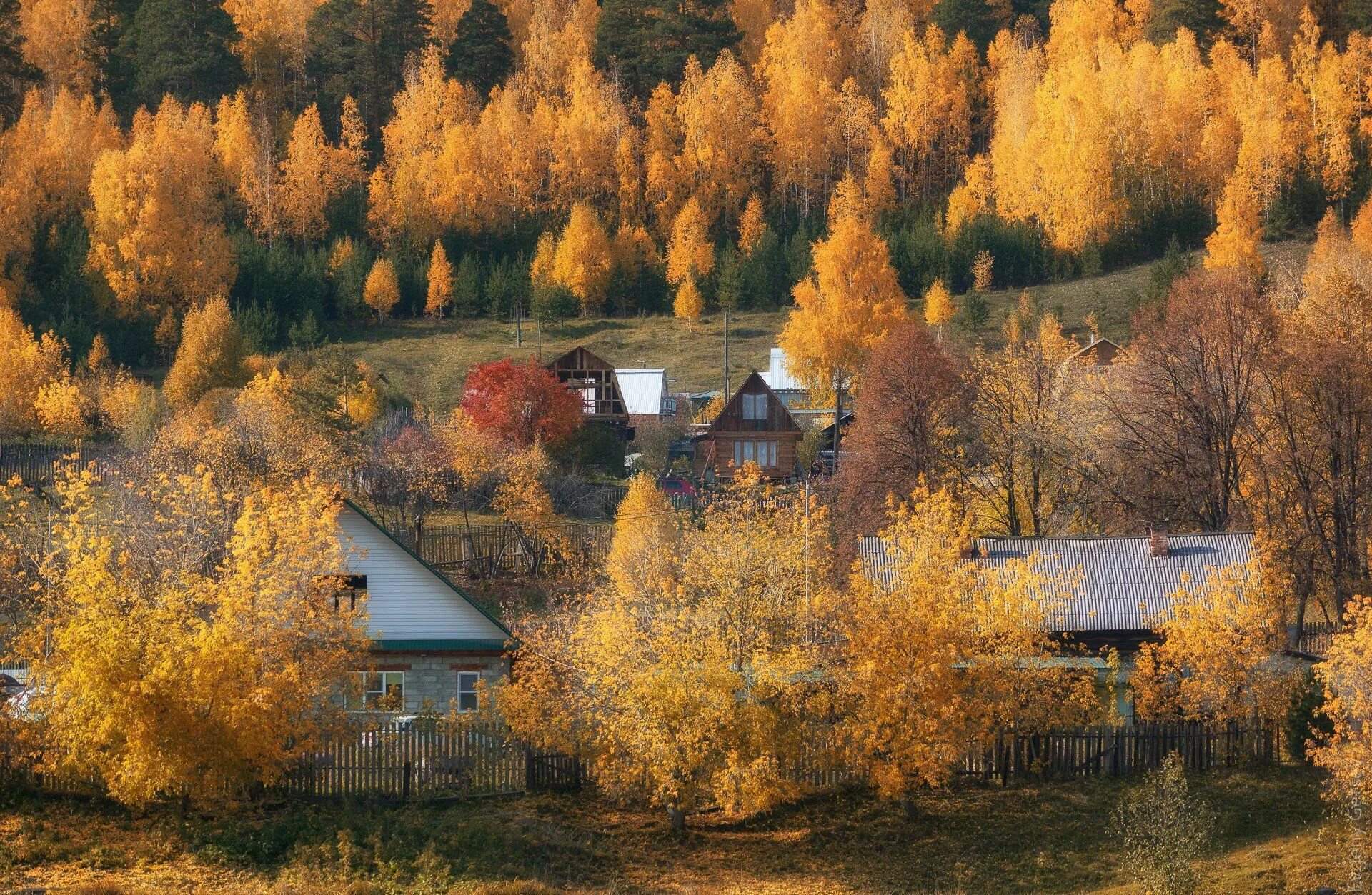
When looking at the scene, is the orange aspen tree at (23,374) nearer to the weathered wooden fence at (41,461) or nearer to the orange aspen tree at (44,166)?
the weathered wooden fence at (41,461)

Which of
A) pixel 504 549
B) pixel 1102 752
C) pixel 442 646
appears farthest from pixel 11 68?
pixel 1102 752

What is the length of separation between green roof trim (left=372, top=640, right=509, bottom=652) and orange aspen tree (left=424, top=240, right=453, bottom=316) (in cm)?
5979

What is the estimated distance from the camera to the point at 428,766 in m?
24.0

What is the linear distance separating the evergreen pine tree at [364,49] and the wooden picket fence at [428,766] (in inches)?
3648

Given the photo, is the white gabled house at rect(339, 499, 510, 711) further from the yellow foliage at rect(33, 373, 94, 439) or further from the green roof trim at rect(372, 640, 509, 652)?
the yellow foliage at rect(33, 373, 94, 439)

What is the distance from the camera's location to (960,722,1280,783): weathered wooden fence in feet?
81.4

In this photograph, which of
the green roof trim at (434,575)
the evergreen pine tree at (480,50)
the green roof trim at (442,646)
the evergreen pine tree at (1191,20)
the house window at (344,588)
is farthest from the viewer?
the evergreen pine tree at (480,50)

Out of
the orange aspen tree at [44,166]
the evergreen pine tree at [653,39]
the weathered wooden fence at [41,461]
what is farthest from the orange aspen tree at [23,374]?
the evergreen pine tree at [653,39]

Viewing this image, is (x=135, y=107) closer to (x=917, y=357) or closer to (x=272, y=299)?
(x=272, y=299)

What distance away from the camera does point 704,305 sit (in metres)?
89.4

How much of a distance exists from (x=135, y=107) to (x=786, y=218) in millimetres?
46658

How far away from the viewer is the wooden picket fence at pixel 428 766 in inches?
939

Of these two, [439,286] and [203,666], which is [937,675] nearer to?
[203,666]

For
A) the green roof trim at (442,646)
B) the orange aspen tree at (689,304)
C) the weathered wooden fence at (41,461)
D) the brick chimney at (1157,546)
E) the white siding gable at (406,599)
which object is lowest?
the green roof trim at (442,646)
